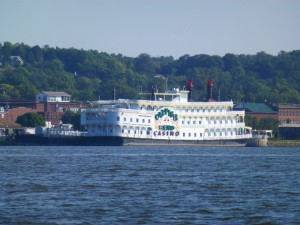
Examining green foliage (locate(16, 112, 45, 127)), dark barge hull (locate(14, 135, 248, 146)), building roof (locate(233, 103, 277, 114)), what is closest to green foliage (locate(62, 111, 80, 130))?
green foliage (locate(16, 112, 45, 127))

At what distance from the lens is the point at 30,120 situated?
140 metres

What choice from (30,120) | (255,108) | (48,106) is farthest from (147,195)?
(48,106)

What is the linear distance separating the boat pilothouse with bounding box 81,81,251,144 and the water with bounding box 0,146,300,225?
178 ft

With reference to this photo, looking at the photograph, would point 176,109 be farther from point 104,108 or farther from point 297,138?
point 297,138

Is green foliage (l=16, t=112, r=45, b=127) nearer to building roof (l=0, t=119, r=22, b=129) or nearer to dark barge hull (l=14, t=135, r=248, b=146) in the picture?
building roof (l=0, t=119, r=22, b=129)

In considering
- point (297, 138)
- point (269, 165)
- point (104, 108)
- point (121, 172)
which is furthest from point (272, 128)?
point (121, 172)

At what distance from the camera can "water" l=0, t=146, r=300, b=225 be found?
34.7m

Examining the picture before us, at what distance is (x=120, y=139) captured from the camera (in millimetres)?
112938

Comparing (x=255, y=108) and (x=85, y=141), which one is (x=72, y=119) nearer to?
(x=85, y=141)

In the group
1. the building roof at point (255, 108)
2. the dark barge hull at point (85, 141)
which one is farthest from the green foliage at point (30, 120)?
the building roof at point (255, 108)

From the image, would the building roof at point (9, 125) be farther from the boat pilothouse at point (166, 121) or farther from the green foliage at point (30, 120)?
the boat pilothouse at point (166, 121)

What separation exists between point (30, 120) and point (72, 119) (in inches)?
244

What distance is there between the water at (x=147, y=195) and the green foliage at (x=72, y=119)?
78.2m

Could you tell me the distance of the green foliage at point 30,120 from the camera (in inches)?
5468
